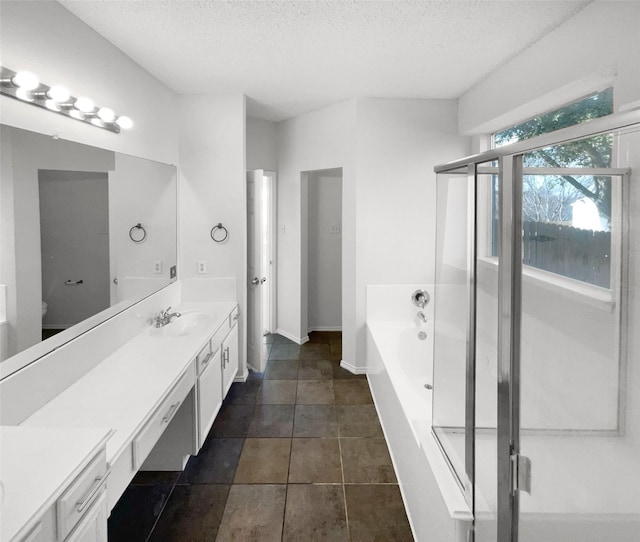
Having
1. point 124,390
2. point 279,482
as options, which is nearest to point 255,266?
point 279,482

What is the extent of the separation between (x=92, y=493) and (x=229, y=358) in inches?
81.5

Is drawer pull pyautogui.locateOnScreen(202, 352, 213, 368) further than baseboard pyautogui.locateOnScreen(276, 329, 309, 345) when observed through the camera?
No

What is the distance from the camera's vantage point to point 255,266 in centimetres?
379

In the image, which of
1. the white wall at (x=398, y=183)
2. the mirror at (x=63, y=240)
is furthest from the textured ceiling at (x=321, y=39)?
the mirror at (x=63, y=240)

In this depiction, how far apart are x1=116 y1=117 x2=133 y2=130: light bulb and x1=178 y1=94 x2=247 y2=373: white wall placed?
0.92 m

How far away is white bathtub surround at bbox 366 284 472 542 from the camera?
1.52 metres

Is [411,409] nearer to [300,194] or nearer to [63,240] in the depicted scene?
[63,240]

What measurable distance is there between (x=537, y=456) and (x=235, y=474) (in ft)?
6.11

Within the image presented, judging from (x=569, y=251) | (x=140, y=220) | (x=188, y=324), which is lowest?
(x=188, y=324)

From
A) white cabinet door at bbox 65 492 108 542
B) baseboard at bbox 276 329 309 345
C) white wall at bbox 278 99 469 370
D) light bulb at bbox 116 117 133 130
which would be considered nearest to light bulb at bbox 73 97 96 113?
light bulb at bbox 116 117 133 130

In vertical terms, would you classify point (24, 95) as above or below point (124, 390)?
above

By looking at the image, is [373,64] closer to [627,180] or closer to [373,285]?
[373,285]

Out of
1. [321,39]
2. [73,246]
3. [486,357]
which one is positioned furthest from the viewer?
[321,39]

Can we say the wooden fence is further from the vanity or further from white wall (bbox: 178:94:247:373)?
white wall (bbox: 178:94:247:373)
